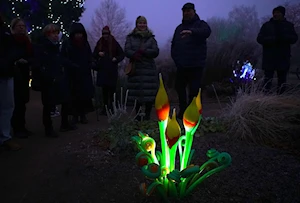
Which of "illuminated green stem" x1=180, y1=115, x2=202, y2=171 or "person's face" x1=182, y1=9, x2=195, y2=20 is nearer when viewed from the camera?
"illuminated green stem" x1=180, y1=115, x2=202, y2=171

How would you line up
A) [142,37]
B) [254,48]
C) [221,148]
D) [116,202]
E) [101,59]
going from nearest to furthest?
[116,202] < [221,148] < [142,37] < [101,59] < [254,48]

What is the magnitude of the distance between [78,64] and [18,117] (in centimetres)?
111

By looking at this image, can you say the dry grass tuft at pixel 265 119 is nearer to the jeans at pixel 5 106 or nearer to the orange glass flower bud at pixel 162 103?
the orange glass flower bud at pixel 162 103

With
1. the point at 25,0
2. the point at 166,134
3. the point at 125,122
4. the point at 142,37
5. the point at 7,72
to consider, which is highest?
the point at 25,0

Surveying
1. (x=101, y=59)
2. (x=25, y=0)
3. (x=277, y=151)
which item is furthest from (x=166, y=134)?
(x=25, y=0)

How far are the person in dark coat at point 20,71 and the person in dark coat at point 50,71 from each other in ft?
0.48

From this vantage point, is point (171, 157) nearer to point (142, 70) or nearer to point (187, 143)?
point (187, 143)

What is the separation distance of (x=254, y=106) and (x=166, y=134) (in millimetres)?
2008

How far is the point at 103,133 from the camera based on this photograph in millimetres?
3436

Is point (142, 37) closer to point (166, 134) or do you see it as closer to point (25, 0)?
point (166, 134)

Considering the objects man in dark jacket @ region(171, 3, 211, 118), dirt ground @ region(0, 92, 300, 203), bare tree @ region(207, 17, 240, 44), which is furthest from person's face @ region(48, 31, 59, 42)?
bare tree @ region(207, 17, 240, 44)

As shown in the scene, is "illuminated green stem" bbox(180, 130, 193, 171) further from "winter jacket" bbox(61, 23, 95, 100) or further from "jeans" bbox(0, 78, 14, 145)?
"winter jacket" bbox(61, 23, 95, 100)

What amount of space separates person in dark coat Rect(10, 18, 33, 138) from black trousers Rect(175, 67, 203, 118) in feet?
7.01

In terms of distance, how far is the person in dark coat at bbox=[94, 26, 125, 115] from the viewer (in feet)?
16.2
